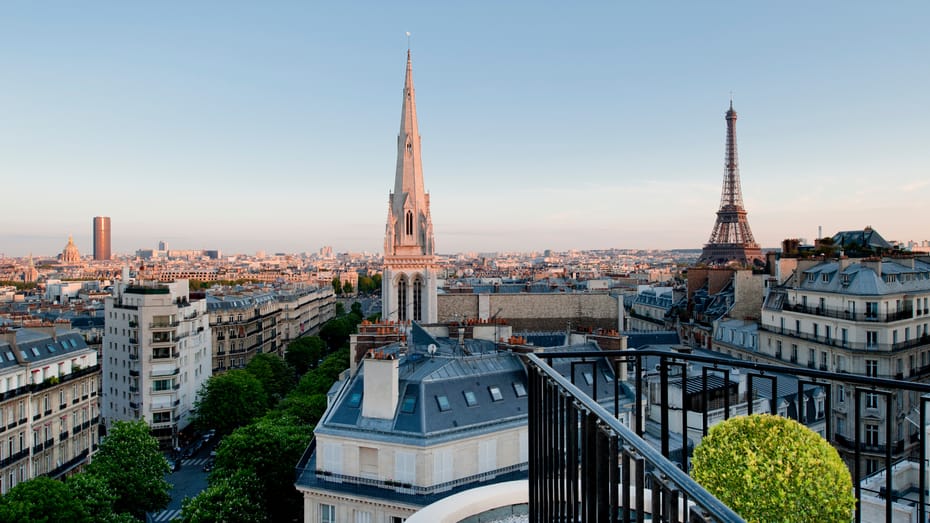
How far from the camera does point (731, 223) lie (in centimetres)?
9625

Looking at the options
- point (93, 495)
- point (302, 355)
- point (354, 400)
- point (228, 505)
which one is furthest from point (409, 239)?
point (354, 400)

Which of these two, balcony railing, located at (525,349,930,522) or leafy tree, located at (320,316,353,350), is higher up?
balcony railing, located at (525,349,930,522)

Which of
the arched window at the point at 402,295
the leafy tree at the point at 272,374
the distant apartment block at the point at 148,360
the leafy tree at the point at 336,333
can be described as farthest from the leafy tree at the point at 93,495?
the leafy tree at the point at 336,333

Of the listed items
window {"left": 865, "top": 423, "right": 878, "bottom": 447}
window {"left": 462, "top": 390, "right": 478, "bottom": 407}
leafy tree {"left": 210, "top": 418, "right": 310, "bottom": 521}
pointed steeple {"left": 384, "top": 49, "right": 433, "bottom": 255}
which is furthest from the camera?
pointed steeple {"left": 384, "top": 49, "right": 433, "bottom": 255}

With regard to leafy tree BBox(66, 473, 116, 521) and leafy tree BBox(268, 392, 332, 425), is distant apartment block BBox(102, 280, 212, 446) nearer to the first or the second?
leafy tree BBox(268, 392, 332, 425)

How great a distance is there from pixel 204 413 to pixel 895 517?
121 feet

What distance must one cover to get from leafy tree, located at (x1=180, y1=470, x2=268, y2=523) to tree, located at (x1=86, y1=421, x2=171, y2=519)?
491 centimetres

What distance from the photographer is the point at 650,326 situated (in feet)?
174

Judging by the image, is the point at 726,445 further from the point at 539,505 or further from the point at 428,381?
the point at 428,381

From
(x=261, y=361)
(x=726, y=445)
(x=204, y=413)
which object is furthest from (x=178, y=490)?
(x=726, y=445)

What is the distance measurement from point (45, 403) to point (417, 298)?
27053mm

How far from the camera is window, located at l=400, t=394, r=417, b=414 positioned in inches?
720

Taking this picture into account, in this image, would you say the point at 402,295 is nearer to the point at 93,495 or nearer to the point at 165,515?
the point at 165,515

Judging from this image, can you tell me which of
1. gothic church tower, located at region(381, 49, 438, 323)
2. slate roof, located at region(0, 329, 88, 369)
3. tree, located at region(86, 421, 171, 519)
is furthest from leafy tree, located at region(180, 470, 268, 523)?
gothic church tower, located at region(381, 49, 438, 323)
